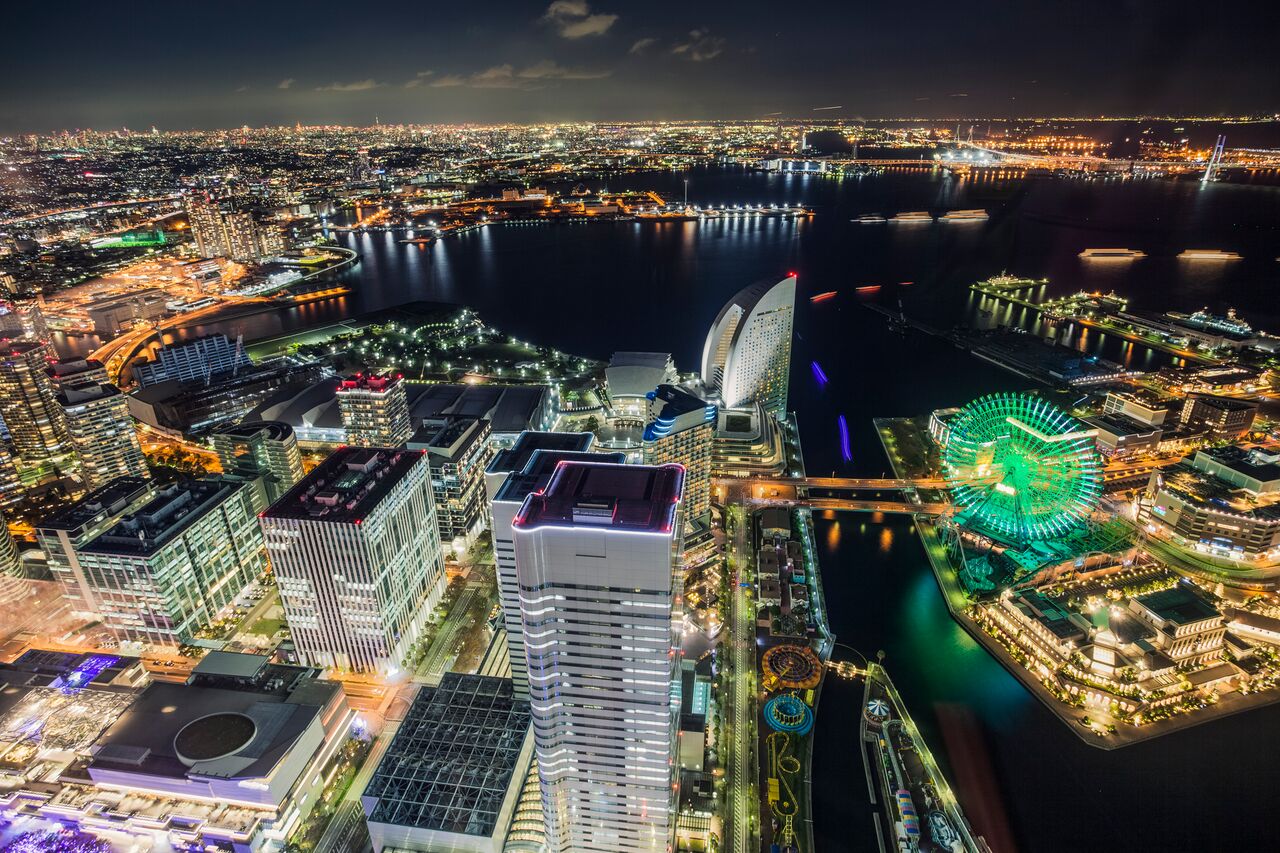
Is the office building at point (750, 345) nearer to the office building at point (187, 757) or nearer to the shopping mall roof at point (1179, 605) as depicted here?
the shopping mall roof at point (1179, 605)

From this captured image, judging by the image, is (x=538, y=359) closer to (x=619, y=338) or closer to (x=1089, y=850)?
(x=619, y=338)

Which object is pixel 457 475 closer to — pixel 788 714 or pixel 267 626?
pixel 267 626

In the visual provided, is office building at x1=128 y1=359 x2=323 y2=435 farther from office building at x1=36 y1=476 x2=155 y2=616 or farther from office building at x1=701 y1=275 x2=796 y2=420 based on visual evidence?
office building at x1=701 y1=275 x2=796 y2=420

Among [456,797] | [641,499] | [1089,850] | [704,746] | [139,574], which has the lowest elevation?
[1089,850]

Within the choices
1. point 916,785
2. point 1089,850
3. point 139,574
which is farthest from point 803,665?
point 139,574

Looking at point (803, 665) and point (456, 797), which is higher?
point (456, 797)

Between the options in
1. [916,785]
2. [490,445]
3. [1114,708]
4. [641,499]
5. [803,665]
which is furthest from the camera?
[490,445]

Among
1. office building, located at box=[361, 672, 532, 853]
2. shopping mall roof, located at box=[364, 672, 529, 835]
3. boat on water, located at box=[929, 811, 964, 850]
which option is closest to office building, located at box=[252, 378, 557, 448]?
shopping mall roof, located at box=[364, 672, 529, 835]
